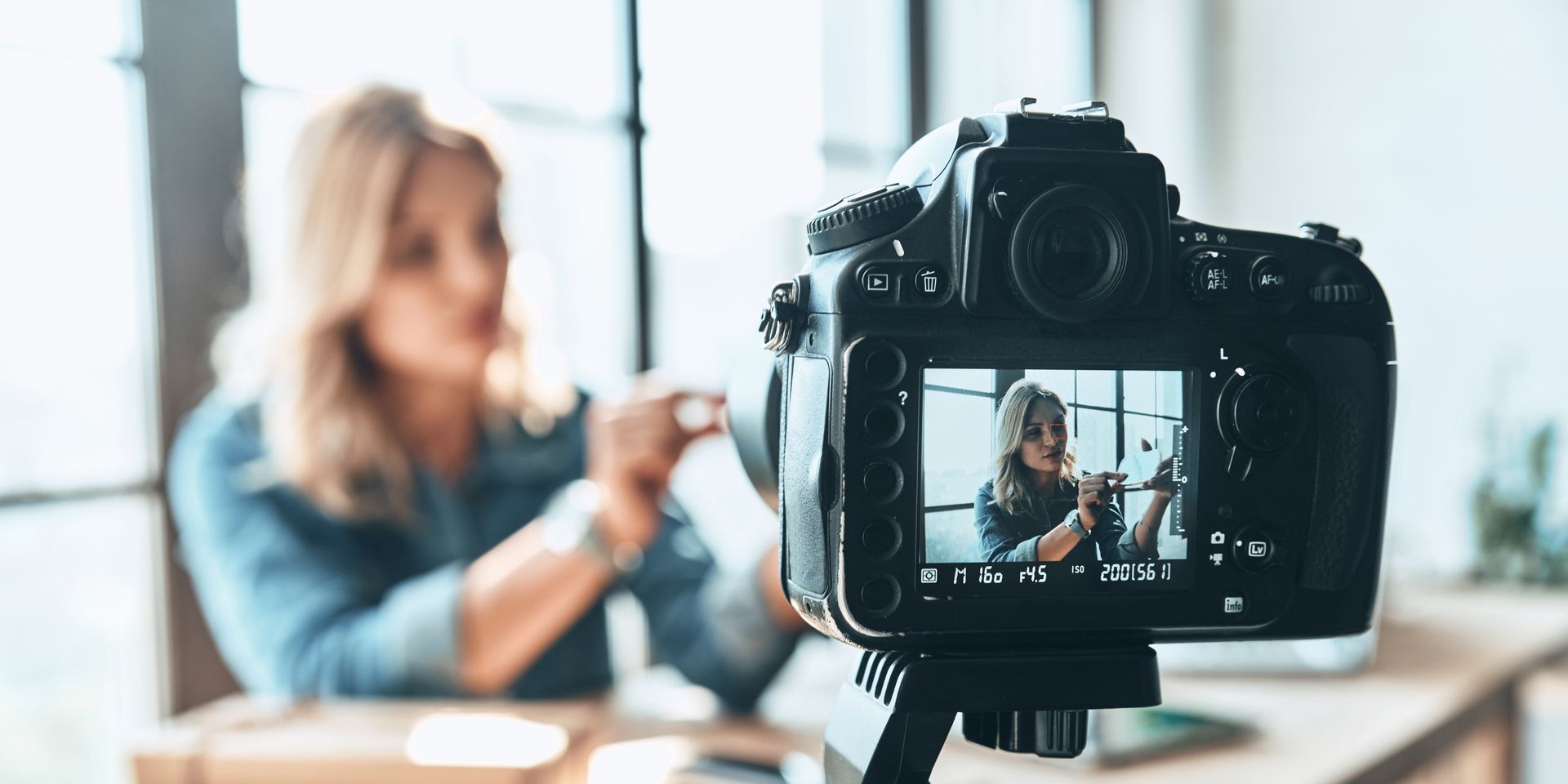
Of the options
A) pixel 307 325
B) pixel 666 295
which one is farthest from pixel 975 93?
pixel 307 325

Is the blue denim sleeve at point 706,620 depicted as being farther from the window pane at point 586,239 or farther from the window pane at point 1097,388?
the window pane at point 1097,388

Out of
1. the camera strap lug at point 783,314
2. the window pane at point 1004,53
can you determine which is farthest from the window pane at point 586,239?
the camera strap lug at point 783,314

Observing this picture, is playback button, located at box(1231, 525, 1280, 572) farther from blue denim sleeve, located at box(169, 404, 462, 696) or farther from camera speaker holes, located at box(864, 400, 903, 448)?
blue denim sleeve, located at box(169, 404, 462, 696)

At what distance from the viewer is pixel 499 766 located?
64cm

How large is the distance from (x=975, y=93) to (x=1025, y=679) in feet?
6.29

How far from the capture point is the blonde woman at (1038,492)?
14.7 inches

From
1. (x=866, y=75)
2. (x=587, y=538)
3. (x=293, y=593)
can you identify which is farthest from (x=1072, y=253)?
(x=866, y=75)

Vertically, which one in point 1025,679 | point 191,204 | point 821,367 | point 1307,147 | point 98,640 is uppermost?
point 1307,147

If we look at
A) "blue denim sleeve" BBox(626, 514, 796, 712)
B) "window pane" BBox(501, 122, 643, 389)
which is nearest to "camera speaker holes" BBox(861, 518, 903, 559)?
"blue denim sleeve" BBox(626, 514, 796, 712)

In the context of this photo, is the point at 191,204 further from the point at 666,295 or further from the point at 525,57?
the point at 666,295

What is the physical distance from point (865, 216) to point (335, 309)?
811 millimetres

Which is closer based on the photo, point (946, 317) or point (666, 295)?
point (946, 317)

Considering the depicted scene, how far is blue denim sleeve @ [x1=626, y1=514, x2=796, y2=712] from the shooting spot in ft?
3.09

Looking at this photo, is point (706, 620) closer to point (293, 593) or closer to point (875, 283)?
point (293, 593)
